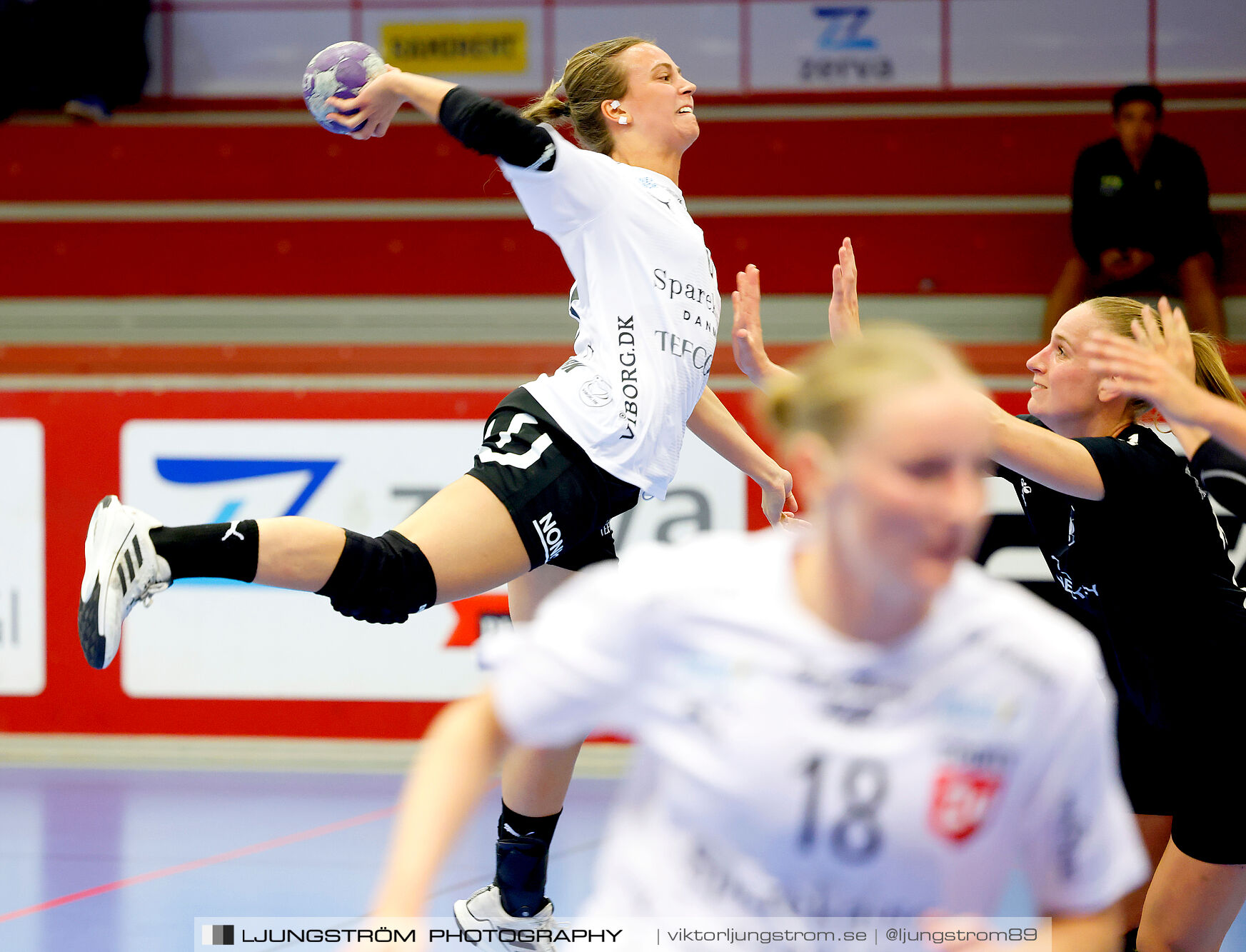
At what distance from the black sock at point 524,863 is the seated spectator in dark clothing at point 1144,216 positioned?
186 inches

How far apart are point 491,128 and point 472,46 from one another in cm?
582

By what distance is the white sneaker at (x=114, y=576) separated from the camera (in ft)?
8.94

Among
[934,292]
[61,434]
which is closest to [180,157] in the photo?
[61,434]

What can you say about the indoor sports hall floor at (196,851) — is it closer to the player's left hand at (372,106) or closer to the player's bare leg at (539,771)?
the player's bare leg at (539,771)

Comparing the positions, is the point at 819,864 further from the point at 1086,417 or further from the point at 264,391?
the point at 264,391

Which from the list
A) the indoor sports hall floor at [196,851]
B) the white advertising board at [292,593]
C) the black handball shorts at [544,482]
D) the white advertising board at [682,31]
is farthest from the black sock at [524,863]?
the white advertising board at [682,31]

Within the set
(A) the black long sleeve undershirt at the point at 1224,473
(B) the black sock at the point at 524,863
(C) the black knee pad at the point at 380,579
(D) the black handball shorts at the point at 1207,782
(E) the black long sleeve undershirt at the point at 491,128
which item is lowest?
(B) the black sock at the point at 524,863

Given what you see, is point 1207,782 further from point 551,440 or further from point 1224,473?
point 551,440

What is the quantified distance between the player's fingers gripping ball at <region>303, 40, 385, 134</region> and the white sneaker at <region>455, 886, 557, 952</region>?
177cm

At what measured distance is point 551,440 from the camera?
3105 millimetres

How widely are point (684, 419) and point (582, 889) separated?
4.73 feet

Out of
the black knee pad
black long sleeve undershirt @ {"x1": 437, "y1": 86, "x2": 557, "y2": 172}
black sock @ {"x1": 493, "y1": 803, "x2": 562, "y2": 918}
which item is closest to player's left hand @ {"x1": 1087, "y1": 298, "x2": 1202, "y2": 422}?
black long sleeve undershirt @ {"x1": 437, "y1": 86, "x2": 557, "y2": 172}

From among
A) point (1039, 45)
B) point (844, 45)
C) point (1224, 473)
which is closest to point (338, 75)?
point (1224, 473)

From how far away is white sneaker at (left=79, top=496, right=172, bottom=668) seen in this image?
2.72 m
